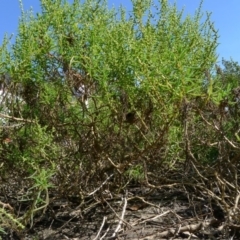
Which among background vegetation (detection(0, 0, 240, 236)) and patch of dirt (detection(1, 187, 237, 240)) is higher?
background vegetation (detection(0, 0, 240, 236))

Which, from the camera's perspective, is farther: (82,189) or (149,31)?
(82,189)

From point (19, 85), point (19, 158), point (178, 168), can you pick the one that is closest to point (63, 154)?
point (19, 158)

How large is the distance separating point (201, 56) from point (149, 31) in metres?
0.44

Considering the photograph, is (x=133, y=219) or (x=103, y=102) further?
(x=133, y=219)

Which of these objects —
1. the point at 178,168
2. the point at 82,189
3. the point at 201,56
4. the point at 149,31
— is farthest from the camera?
the point at 178,168

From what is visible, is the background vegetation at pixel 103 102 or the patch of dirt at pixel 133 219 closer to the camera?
the background vegetation at pixel 103 102

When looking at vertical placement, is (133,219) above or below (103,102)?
below

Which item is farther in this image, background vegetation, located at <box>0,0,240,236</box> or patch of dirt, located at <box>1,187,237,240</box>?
patch of dirt, located at <box>1,187,237,240</box>

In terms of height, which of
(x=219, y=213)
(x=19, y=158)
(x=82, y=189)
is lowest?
(x=219, y=213)

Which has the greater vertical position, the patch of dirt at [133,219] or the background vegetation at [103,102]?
the background vegetation at [103,102]

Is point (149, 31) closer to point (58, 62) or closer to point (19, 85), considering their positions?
point (58, 62)

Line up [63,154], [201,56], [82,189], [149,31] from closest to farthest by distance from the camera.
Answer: [149,31]
[201,56]
[63,154]
[82,189]

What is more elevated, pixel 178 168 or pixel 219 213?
pixel 178 168

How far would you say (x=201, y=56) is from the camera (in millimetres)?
3225
